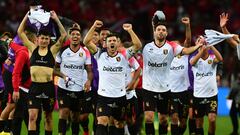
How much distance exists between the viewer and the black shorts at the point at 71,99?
15.0 meters

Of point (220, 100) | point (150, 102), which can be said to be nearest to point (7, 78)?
point (150, 102)

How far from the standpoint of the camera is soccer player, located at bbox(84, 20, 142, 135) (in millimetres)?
13719

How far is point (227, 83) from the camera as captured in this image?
84.4ft

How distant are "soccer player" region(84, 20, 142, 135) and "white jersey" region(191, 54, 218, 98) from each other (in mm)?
2273

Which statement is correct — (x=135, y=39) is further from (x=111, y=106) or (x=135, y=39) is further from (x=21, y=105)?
(x=21, y=105)

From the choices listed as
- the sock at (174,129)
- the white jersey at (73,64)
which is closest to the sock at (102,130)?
the white jersey at (73,64)

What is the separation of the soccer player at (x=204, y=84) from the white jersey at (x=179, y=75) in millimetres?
692

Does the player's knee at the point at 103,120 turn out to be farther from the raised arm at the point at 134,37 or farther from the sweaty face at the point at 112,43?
the raised arm at the point at 134,37

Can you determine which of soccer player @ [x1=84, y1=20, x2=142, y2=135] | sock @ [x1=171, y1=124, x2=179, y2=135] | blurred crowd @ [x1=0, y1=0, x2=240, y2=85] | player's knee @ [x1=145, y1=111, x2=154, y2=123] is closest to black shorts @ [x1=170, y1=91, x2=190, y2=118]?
sock @ [x1=171, y1=124, x2=179, y2=135]

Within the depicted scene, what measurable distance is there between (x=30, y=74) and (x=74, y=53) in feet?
4.29

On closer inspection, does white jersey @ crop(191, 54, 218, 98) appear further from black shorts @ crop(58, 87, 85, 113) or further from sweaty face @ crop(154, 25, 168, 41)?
black shorts @ crop(58, 87, 85, 113)

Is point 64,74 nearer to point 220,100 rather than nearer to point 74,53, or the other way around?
point 74,53

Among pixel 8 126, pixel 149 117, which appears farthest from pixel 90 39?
pixel 8 126

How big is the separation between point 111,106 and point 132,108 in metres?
1.84
